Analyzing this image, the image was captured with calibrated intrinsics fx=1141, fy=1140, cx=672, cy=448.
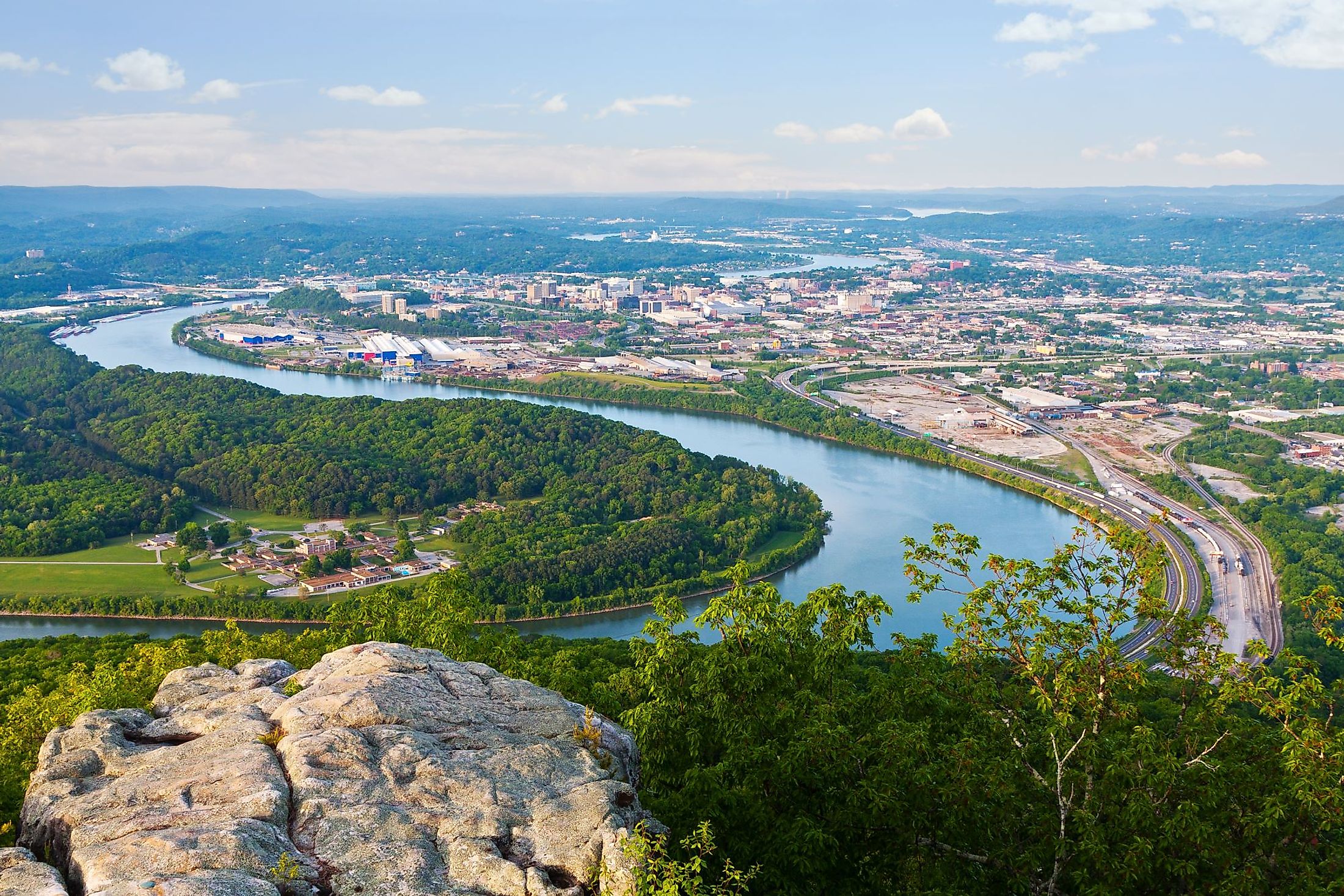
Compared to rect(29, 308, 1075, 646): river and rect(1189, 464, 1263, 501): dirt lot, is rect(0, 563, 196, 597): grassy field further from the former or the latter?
rect(1189, 464, 1263, 501): dirt lot

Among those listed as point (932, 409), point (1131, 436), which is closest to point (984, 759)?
point (1131, 436)

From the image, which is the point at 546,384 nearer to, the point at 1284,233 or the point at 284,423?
the point at 284,423

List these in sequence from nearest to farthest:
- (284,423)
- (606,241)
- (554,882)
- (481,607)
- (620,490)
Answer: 1. (554,882)
2. (481,607)
3. (620,490)
4. (284,423)
5. (606,241)

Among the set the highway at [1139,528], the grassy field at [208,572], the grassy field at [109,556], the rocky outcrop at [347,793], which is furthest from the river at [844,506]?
the rocky outcrop at [347,793]

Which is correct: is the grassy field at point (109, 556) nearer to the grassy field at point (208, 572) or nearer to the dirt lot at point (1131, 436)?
the grassy field at point (208, 572)

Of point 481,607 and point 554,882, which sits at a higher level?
point 554,882

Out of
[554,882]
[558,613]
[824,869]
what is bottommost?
[558,613]

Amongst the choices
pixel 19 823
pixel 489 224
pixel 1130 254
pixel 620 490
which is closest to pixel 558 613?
pixel 620 490
